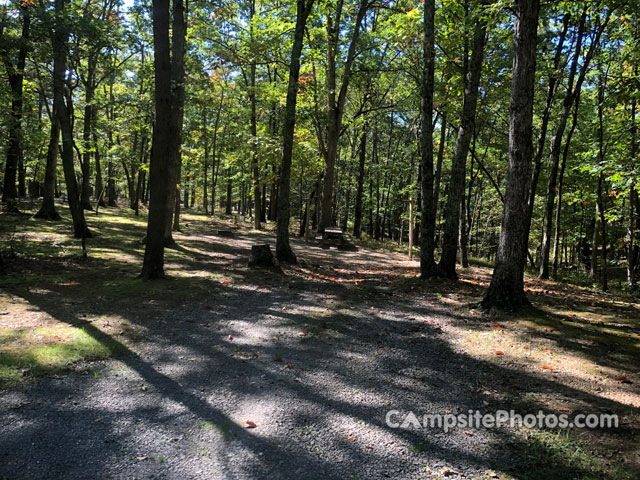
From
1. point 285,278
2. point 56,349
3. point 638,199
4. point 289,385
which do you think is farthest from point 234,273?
point 638,199

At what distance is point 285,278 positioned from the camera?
9.39 m

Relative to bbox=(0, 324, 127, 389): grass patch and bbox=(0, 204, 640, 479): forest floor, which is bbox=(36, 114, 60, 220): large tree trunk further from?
bbox=(0, 324, 127, 389): grass patch

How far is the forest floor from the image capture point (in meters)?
2.79

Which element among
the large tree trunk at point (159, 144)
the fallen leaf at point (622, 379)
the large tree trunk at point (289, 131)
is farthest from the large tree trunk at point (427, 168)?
the large tree trunk at point (159, 144)

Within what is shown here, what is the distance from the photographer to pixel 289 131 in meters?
10.6

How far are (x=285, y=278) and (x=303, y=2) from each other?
7.68 meters

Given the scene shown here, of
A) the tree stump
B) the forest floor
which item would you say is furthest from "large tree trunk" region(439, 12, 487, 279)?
the tree stump

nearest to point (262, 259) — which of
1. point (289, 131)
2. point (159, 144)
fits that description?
point (289, 131)

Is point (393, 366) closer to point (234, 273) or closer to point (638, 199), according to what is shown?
point (234, 273)

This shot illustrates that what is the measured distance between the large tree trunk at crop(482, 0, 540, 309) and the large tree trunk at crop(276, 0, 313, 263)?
19.1 ft

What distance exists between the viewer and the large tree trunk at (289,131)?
1012cm

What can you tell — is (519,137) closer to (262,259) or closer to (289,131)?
(289,131)

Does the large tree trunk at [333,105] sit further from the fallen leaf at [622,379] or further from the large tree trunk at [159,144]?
the fallen leaf at [622,379]

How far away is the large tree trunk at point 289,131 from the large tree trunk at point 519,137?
5.82m
